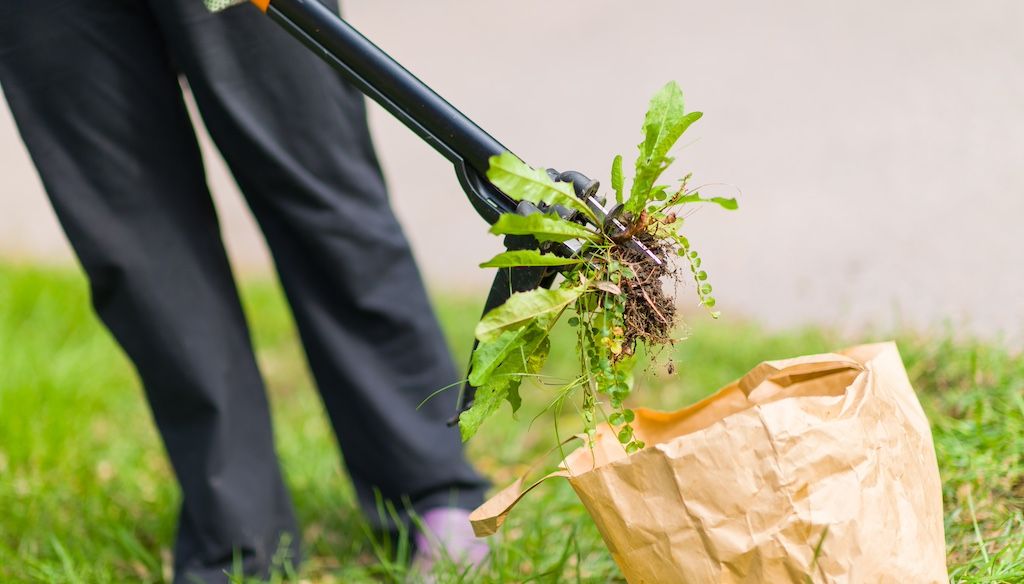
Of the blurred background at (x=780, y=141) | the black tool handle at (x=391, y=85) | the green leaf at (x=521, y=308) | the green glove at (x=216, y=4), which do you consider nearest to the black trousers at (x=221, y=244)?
the green glove at (x=216, y=4)

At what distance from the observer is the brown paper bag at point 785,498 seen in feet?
2.97

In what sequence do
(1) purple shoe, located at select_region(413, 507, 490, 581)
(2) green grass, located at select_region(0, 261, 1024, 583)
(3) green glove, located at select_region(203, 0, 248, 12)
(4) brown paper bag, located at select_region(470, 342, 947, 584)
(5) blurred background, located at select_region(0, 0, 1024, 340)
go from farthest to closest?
1. (5) blurred background, located at select_region(0, 0, 1024, 340)
2. (1) purple shoe, located at select_region(413, 507, 490, 581)
3. (2) green grass, located at select_region(0, 261, 1024, 583)
4. (3) green glove, located at select_region(203, 0, 248, 12)
5. (4) brown paper bag, located at select_region(470, 342, 947, 584)

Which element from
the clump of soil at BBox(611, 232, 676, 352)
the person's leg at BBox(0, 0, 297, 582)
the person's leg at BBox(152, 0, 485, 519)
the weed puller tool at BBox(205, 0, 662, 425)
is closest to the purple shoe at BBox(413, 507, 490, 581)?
the person's leg at BBox(152, 0, 485, 519)

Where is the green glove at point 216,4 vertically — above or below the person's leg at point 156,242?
above

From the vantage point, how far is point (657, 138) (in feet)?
3.18

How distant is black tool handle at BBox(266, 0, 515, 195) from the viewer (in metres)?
1.07

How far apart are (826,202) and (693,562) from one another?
2067mm

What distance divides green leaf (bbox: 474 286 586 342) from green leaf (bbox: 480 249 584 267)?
4 cm

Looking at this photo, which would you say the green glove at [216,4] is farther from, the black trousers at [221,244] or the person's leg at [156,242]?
the person's leg at [156,242]

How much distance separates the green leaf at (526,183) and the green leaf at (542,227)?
0.02m

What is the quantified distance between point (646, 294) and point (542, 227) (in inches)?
5.5

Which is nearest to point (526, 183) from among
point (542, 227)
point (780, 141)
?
point (542, 227)

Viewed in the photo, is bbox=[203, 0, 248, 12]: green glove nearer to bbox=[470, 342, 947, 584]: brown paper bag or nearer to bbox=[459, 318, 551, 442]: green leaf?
bbox=[459, 318, 551, 442]: green leaf

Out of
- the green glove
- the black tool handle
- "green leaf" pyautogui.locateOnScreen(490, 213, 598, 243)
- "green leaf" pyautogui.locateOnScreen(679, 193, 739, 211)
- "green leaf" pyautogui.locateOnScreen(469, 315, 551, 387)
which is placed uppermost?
the green glove
